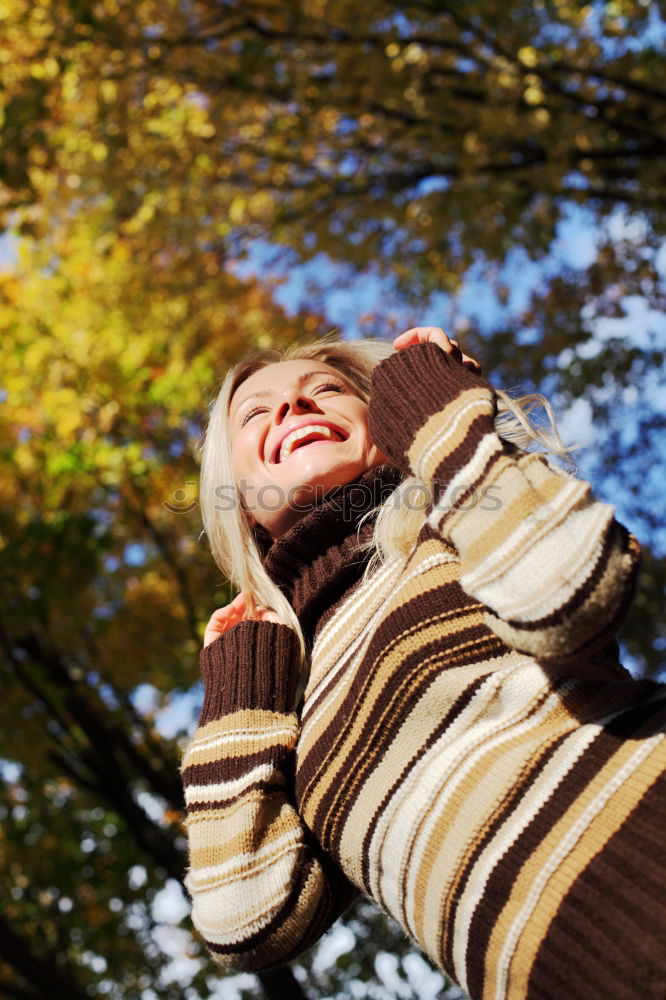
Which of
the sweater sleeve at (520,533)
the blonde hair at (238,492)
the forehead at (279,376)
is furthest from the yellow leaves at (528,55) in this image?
the sweater sleeve at (520,533)

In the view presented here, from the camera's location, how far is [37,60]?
5.75 m

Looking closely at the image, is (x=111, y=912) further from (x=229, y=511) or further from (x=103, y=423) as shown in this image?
(x=229, y=511)

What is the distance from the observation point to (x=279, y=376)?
236 cm

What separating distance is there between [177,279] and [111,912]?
21.2 ft

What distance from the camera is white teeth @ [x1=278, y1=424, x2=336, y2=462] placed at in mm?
2158

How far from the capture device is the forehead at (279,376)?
233cm

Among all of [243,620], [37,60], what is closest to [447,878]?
[243,620]

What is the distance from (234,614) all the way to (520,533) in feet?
3.34

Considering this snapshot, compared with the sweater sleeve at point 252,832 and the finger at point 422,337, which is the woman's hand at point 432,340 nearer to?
the finger at point 422,337

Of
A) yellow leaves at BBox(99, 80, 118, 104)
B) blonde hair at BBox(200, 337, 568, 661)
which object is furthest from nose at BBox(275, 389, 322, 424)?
yellow leaves at BBox(99, 80, 118, 104)

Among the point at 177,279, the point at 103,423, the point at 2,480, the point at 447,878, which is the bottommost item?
the point at 2,480

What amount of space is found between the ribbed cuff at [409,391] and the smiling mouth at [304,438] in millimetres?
389

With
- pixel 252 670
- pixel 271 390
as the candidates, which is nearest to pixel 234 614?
pixel 252 670

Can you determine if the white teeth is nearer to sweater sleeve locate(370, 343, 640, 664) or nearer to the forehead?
the forehead
